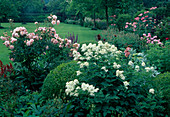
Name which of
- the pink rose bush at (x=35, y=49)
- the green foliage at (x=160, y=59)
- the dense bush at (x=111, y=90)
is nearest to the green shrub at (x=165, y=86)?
the dense bush at (x=111, y=90)

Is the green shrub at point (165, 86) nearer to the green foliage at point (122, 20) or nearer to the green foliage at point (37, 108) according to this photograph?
the green foliage at point (37, 108)

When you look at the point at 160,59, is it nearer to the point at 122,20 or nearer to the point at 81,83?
the point at 81,83

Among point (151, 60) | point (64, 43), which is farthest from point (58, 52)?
point (151, 60)

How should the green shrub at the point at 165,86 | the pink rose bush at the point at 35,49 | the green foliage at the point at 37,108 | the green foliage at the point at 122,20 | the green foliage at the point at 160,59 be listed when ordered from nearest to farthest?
the green foliage at the point at 37,108
the green shrub at the point at 165,86
the pink rose bush at the point at 35,49
the green foliage at the point at 160,59
the green foliage at the point at 122,20

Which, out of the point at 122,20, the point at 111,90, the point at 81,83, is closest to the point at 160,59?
the point at 111,90

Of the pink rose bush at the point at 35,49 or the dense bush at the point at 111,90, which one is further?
the pink rose bush at the point at 35,49

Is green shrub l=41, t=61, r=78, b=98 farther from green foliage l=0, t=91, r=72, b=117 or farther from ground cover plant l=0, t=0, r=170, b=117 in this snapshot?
green foliage l=0, t=91, r=72, b=117

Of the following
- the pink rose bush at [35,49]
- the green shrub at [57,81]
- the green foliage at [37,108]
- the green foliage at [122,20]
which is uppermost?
the green foliage at [122,20]

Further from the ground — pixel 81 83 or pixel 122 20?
pixel 122 20

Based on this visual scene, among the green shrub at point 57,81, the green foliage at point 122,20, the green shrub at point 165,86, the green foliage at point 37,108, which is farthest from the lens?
the green foliage at point 122,20

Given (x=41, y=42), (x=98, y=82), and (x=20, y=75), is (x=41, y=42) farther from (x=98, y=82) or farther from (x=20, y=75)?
(x=98, y=82)

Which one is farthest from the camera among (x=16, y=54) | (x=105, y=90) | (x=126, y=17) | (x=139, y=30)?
(x=126, y=17)

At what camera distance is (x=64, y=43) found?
4621mm

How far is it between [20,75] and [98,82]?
2.53 m
